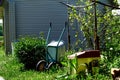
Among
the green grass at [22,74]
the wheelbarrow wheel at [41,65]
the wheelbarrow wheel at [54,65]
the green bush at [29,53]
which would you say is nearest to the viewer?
the green grass at [22,74]

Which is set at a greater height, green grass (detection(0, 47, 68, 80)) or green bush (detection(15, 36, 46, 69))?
green bush (detection(15, 36, 46, 69))

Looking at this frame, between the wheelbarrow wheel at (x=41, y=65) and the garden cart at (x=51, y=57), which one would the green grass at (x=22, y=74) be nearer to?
the wheelbarrow wheel at (x=41, y=65)

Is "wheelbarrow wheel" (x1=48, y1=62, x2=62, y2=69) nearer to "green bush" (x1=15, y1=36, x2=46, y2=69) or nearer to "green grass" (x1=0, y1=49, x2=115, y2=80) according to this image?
"green grass" (x1=0, y1=49, x2=115, y2=80)

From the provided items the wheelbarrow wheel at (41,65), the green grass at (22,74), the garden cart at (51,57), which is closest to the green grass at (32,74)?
the green grass at (22,74)

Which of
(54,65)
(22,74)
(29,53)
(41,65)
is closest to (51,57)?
(54,65)

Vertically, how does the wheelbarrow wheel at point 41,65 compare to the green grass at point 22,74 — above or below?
above

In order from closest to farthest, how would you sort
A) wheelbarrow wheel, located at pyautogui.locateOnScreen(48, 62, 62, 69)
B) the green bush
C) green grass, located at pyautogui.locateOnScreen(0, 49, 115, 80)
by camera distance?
green grass, located at pyautogui.locateOnScreen(0, 49, 115, 80) < wheelbarrow wheel, located at pyautogui.locateOnScreen(48, 62, 62, 69) < the green bush

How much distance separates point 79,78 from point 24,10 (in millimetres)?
9878

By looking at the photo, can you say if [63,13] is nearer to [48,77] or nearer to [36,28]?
[36,28]

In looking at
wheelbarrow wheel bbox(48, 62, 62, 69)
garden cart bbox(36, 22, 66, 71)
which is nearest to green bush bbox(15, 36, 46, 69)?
garden cart bbox(36, 22, 66, 71)

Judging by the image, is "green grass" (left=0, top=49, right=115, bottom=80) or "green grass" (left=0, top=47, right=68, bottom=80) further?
"green grass" (left=0, top=47, right=68, bottom=80)

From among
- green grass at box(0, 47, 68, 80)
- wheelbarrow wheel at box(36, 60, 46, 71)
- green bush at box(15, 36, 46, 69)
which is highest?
green bush at box(15, 36, 46, 69)

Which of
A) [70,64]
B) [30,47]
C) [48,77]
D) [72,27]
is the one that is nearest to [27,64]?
[30,47]

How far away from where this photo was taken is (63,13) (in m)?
17.8
